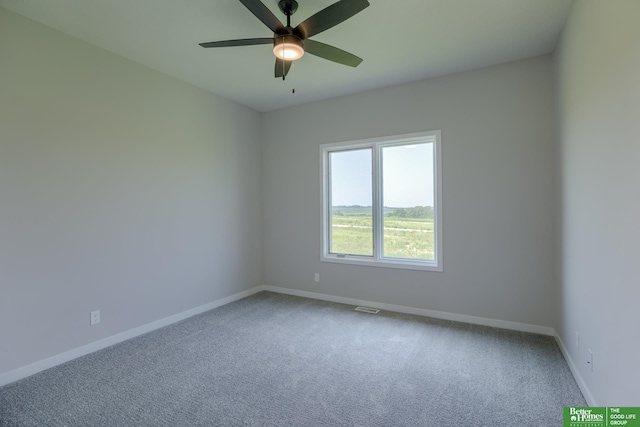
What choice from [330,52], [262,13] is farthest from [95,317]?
[330,52]

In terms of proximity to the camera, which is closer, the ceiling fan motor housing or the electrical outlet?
the ceiling fan motor housing

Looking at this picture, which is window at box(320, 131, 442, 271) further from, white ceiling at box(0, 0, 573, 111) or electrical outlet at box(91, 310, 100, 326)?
electrical outlet at box(91, 310, 100, 326)

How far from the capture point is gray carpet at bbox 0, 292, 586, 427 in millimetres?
1904

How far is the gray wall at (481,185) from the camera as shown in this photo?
3.06m

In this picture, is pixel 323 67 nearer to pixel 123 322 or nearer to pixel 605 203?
pixel 605 203

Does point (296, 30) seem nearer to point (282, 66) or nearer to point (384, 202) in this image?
point (282, 66)

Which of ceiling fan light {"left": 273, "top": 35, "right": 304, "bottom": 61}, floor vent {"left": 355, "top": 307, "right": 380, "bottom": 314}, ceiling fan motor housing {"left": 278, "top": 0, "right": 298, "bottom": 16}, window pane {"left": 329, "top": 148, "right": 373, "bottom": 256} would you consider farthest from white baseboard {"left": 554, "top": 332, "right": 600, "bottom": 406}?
ceiling fan motor housing {"left": 278, "top": 0, "right": 298, "bottom": 16}

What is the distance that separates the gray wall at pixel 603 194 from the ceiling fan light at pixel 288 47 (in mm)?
1784

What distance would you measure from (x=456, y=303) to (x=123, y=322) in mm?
3584

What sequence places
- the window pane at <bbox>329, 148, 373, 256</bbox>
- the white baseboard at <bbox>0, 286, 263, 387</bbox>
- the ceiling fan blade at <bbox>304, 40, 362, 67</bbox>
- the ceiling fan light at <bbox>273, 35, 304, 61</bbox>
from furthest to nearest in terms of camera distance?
1. the window pane at <bbox>329, 148, 373, 256</bbox>
2. the white baseboard at <bbox>0, 286, 263, 387</bbox>
3. the ceiling fan blade at <bbox>304, 40, 362, 67</bbox>
4. the ceiling fan light at <bbox>273, 35, 304, 61</bbox>

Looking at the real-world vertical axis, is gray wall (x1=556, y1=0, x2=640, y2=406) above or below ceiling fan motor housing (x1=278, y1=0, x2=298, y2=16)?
below

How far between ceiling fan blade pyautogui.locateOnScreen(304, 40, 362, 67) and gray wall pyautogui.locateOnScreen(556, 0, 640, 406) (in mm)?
1509

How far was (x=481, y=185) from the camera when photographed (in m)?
3.33

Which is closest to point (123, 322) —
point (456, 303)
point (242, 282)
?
point (242, 282)
